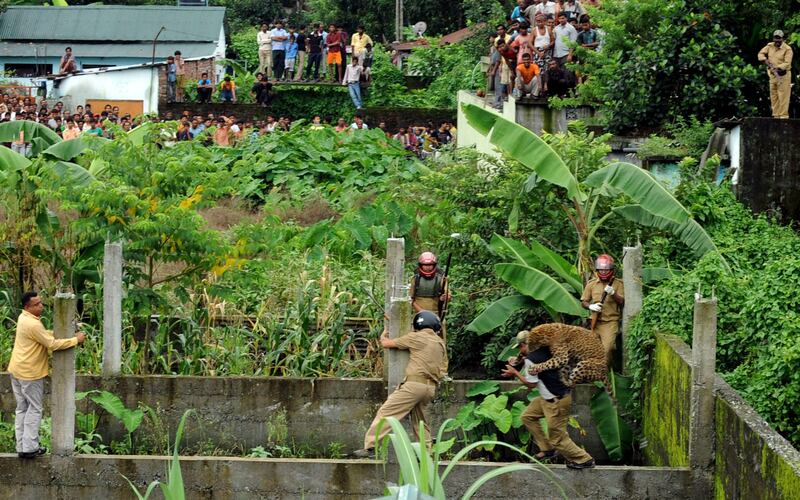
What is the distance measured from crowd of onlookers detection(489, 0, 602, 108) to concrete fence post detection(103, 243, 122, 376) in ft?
33.3

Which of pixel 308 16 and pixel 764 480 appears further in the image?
pixel 308 16

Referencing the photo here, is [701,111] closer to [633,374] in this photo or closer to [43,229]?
[633,374]

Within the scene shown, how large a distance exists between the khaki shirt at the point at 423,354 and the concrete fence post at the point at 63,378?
2.89m

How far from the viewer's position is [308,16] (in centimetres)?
4966

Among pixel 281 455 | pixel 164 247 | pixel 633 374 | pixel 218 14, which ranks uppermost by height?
pixel 218 14

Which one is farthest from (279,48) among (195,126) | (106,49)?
(106,49)

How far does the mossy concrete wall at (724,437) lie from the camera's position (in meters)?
9.53

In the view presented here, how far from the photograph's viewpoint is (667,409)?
12.6 m

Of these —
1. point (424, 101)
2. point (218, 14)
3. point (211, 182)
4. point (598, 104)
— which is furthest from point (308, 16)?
point (211, 182)

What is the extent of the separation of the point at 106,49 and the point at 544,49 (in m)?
24.2

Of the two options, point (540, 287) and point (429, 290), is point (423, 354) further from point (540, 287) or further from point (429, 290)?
point (540, 287)

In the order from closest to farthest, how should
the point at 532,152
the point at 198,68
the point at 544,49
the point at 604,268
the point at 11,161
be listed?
the point at 604,268 < the point at 532,152 < the point at 11,161 < the point at 544,49 < the point at 198,68

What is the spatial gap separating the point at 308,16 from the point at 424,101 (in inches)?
541

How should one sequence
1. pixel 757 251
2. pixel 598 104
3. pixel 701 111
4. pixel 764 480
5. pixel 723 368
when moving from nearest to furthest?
pixel 764 480 → pixel 723 368 → pixel 757 251 → pixel 701 111 → pixel 598 104
